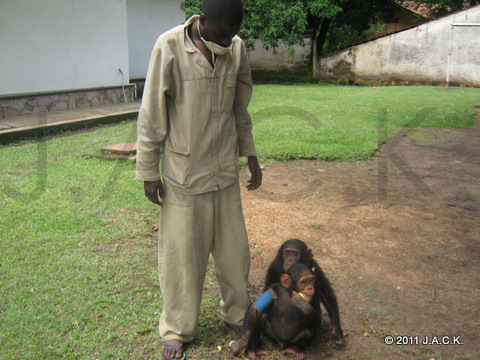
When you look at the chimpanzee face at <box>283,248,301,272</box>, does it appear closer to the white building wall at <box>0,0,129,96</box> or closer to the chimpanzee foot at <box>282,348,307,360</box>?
the chimpanzee foot at <box>282,348,307,360</box>

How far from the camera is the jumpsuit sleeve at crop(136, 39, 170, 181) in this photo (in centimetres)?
242

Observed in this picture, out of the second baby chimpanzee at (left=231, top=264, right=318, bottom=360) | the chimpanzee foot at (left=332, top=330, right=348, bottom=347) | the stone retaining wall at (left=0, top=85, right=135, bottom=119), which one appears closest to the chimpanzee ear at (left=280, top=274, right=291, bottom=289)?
the second baby chimpanzee at (left=231, top=264, right=318, bottom=360)

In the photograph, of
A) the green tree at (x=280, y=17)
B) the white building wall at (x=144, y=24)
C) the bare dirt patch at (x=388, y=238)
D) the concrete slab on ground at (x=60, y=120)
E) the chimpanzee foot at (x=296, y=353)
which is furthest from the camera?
the green tree at (x=280, y=17)

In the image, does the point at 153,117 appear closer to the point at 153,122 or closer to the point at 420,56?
the point at 153,122

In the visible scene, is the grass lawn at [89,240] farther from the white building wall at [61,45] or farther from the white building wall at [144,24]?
the white building wall at [144,24]

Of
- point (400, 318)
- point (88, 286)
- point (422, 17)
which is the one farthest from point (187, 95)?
point (422, 17)

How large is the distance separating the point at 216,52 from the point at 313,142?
5.30 meters

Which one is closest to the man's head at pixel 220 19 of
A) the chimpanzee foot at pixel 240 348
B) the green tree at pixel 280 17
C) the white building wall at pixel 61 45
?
the chimpanzee foot at pixel 240 348

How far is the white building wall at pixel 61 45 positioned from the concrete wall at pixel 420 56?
29.9ft

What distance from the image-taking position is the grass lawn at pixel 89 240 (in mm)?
2844

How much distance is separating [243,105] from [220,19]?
0.60 meters

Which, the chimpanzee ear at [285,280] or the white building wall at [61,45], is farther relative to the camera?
the white building wall at [61,45]

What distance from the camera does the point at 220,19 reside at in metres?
2.32

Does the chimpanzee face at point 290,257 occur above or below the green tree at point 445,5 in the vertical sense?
below
